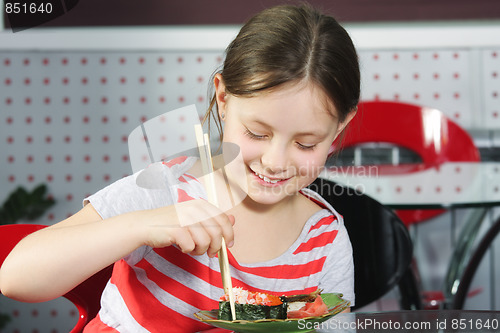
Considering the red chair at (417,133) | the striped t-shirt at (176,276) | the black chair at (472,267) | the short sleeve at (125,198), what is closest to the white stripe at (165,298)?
the striped t-shirt at (176,276)

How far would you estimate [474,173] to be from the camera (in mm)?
1375

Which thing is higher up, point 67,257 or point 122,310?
point 67,257

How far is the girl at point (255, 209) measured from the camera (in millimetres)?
611

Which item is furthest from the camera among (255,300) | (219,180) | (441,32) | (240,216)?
(441,32)

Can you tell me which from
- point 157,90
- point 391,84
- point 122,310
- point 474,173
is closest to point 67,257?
point 122,310

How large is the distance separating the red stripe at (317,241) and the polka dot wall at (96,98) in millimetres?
1350

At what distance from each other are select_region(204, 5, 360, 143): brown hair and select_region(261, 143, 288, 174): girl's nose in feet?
0.25

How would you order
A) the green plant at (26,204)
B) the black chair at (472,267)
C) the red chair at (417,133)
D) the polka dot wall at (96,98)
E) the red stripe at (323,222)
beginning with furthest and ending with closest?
the polka dot wall at (96,98), the green plant at (26,204), the red chair at (417,133), the black chair at (472,267), the red stripe at (323,222)

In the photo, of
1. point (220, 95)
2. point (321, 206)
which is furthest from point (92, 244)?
point (321, 206)

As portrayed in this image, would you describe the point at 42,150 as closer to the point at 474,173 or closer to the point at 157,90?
the point at 157,90

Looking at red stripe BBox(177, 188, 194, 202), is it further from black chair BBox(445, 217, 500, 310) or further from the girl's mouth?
black chair BBox(445, 217, 500, 310)

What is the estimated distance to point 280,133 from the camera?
69cm

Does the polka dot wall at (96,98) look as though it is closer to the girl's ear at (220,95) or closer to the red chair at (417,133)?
the red chair at (417,133)

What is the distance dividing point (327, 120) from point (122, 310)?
0.36 metres
